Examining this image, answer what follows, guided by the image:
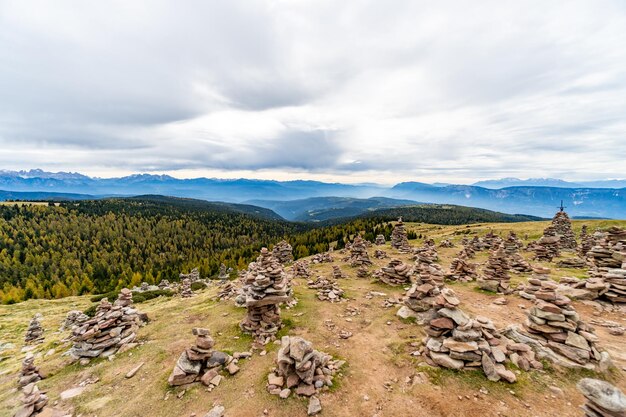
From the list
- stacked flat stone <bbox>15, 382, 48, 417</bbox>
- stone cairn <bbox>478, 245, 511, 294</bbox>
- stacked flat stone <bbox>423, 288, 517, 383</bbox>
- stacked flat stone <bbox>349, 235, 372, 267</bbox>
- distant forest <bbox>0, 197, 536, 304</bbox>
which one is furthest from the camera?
distant forest <bbox>0, 197, 536, 304</bbox>

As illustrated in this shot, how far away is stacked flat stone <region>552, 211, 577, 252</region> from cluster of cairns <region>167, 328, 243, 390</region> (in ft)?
181

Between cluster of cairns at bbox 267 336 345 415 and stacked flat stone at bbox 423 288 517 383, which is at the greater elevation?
stacked flat stone at bbox 423 288 517 383

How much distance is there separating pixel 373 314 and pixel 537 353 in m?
10.7

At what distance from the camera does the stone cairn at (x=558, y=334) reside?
484 inches

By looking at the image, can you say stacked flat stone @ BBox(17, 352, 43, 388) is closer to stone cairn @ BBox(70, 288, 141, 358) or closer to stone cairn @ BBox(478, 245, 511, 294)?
stone cairn @ BBox(70, 288, 141, 358)

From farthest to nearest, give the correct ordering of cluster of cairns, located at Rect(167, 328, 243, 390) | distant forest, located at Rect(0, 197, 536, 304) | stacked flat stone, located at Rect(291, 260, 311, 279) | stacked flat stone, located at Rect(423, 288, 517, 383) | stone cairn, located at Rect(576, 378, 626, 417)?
distant forest, located at Rect(0, 197, 536, 304) < stacked flat stone, located at Rect(291, 260, 311, 279) < cluster of cairns, located at Rect(167, 328, 243, 390) < stacked flat stone, located at Rect(423, 288, 517, 383) < stone cairn, located at Rect(576, 378, 626, 417)

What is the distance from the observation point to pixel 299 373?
12914mm

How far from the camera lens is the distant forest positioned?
294 feet

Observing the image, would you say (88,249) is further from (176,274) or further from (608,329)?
(608,329)

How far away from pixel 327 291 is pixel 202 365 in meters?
14.7

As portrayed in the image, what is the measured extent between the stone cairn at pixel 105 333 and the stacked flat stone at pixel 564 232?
61.1 meters

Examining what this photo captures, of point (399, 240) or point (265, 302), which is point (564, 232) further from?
point (265, 302)

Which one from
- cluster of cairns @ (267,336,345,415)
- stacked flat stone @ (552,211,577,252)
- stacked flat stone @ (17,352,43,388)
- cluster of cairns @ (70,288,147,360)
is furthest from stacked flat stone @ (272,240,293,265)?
stacked flat stone @ (552,211,577,252)

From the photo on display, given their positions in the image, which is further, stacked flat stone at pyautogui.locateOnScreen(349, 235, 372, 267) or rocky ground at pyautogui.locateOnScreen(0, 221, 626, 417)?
stacked flat stone at pyautogui.locateOnScreen(349, 235, 372, 267)
